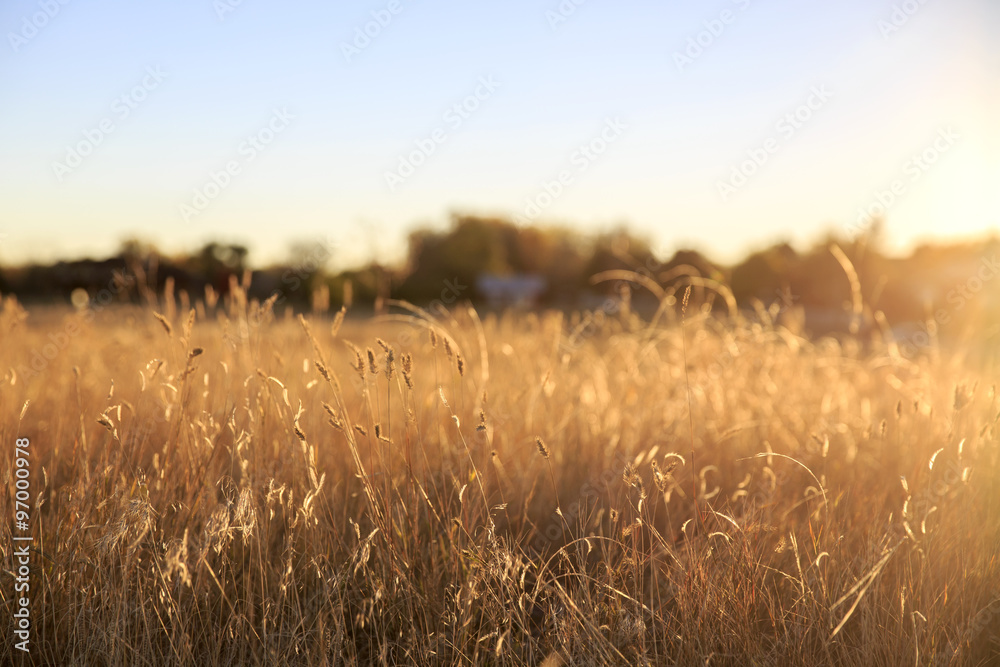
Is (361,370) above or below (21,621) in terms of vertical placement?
above

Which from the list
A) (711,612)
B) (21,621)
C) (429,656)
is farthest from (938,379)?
(21,621)

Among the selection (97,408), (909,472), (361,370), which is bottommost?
(909,472)

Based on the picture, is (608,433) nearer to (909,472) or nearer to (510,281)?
(909,472)

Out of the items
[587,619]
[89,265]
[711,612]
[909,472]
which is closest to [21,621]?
[587,619]

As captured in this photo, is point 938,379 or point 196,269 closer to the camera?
point 938,379

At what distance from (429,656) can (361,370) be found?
2.42 feet

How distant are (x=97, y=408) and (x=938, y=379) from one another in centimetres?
462

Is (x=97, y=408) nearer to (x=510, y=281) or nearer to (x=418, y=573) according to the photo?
(x=418, y=573)

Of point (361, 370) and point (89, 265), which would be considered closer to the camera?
point (361, 370)

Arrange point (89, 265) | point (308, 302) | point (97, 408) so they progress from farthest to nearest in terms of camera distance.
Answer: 1. point (308, 302)
2. point (89, 265)
3. point (97, 408)

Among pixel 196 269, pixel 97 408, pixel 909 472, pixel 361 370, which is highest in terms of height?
pixel 196 269

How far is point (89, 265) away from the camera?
1024 cm

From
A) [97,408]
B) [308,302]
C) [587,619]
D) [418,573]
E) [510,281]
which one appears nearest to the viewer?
[587,619]

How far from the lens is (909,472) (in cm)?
256
